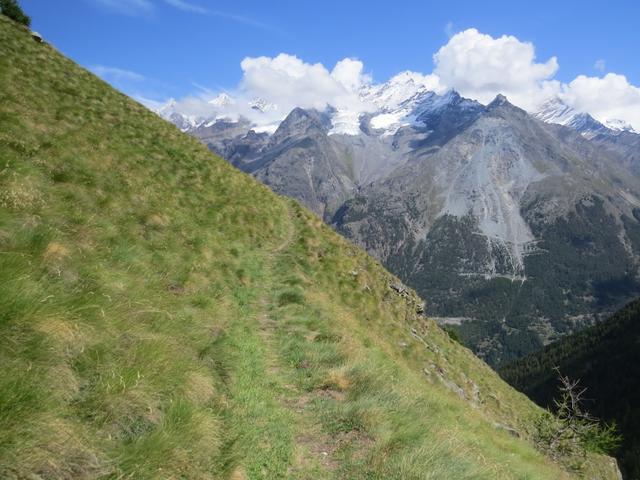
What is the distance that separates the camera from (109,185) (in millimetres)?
20578

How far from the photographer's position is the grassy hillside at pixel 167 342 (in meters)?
6.13

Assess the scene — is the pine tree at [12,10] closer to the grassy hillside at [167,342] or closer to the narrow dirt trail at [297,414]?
the grassy hillside at [167,342]

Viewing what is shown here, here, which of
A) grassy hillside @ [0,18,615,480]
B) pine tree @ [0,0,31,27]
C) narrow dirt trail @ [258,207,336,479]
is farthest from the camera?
pine tree @ [0,0,31,27]

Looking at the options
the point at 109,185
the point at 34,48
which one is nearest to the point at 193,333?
the point at 109,185

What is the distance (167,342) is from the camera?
30.9 feet

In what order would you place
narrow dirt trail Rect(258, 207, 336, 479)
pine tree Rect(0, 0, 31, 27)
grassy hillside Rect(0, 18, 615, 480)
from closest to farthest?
1. grassy hillside Rect(0, 18, 615, 480)
2. narrow dirt trail Rect(258, 207, 336, 479)
3. pine tree Rect(0, 0, 31, 27)

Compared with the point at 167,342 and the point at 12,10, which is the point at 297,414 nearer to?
the point at 167,342

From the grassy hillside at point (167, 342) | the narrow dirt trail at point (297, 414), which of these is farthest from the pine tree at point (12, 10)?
the narrow dirt trail at point (297, 414)

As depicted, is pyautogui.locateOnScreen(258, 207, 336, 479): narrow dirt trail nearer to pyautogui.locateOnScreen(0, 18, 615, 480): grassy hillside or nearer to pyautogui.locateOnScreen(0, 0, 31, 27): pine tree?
pyautogui.locateOnScreen(0, 18, 615, 480): grassy hillside

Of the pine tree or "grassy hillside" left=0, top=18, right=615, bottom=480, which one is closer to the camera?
"grassy hillside" left=0, top=18, right=615, bottom=480

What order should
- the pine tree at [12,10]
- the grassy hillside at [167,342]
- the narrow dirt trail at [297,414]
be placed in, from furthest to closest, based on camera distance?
the pine tree at [12,10] → the narrow dirt trail at [297,414] → the grassy hillside at [167,342]

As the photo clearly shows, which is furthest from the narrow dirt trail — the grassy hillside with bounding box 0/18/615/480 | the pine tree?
the pine tree

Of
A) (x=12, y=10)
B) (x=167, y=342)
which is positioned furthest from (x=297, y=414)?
(x=12, y=10)

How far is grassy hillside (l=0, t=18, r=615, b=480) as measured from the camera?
6.13 meters
